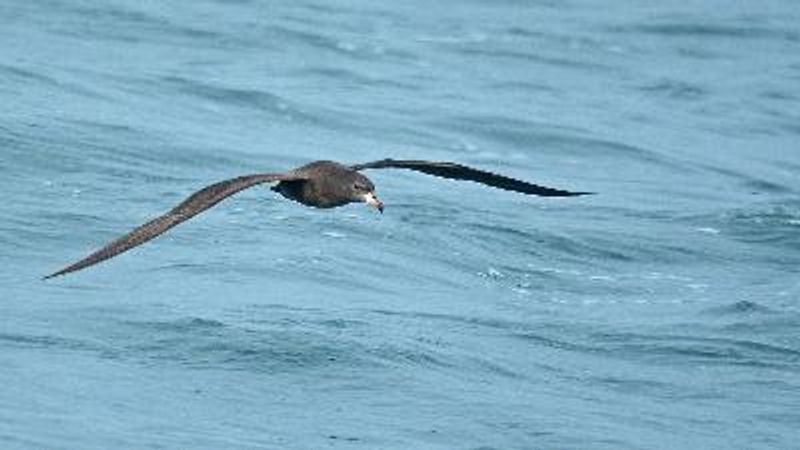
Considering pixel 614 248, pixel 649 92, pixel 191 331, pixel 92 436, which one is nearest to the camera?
pixel 92 436

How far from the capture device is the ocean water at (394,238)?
16781 millimetres

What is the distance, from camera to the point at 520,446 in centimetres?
1616

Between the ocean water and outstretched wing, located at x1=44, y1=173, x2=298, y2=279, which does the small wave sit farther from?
outstretched wing, located at x1=44, y1=173, x2=298, y2=279

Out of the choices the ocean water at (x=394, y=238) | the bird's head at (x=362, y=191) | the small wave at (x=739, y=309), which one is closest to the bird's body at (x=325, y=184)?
the bird's head at (x=362, y=191)

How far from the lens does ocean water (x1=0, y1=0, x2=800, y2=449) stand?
16781 millimetres

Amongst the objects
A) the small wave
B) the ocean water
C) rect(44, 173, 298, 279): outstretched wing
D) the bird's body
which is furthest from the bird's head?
the small wave

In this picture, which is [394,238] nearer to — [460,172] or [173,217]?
[460,172]

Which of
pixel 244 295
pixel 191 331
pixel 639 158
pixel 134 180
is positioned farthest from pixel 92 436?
pixel 639 158

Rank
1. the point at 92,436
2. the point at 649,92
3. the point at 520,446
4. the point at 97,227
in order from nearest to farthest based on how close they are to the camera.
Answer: the point at 92,436 < the point at 520,446 < the point at 97,227 < the point at 649,92

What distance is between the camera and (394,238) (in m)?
21.7

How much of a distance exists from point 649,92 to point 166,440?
1715cm

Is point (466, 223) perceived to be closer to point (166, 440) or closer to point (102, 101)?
point (102, 101)

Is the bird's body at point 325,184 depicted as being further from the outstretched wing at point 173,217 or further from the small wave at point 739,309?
the small wave at point 739,309

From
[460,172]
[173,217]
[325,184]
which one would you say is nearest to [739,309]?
[460,172]
